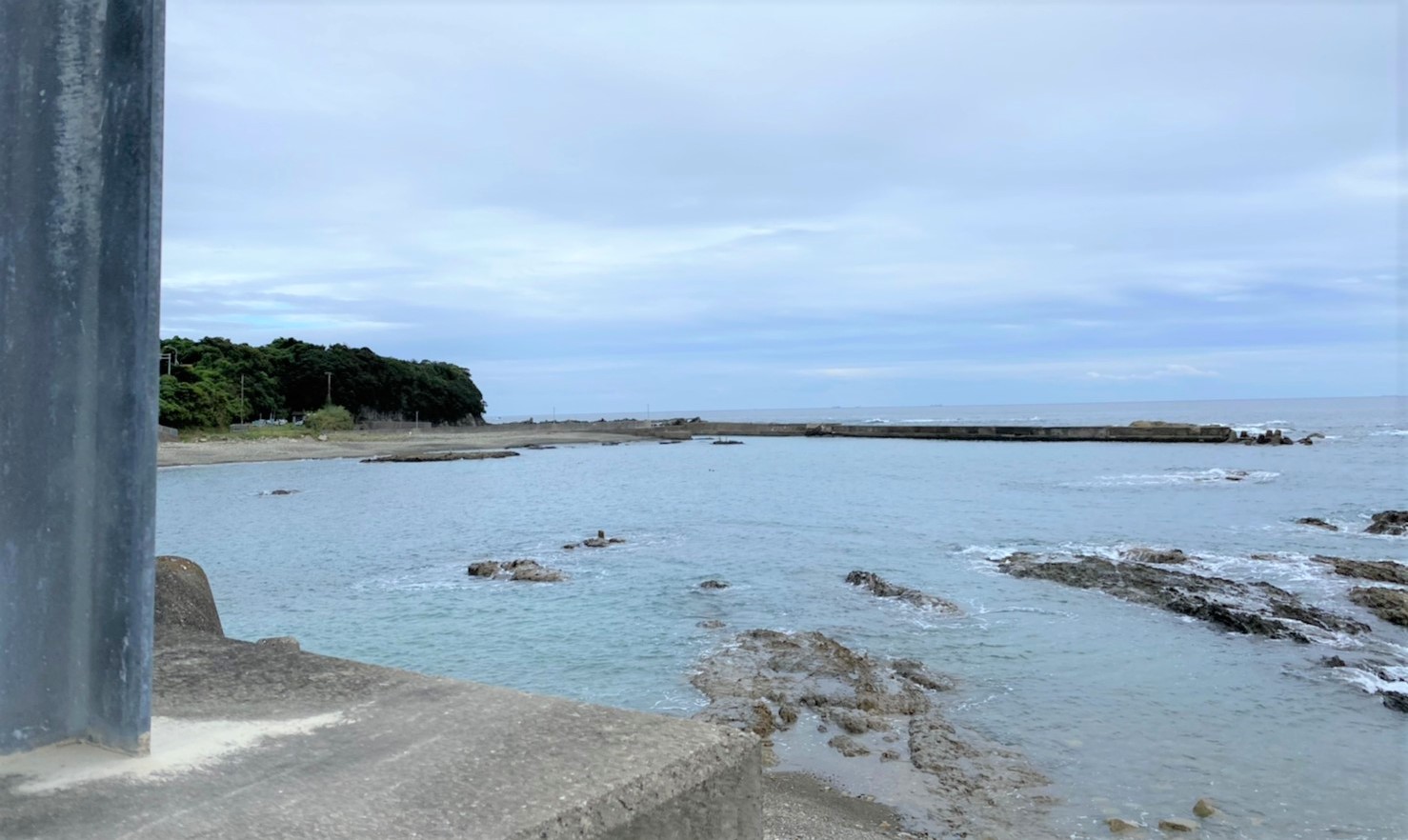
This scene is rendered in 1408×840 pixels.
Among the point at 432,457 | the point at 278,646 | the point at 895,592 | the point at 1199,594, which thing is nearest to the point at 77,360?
the point at 278,646

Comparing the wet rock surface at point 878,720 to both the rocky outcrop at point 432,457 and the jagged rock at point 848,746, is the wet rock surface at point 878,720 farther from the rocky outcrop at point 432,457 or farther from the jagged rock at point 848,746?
the rocky outcrop at point 432,457

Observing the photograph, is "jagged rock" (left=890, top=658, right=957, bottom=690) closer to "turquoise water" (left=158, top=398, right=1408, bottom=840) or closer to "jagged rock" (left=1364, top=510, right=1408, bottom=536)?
"turquoise water" (left=158, top=398, right=1408, bottom=840)

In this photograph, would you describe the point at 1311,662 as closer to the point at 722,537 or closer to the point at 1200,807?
the point at 1200,807

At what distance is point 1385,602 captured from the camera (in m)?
13.7

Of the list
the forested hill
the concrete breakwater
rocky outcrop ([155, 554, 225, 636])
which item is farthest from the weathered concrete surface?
the concrete breakwater

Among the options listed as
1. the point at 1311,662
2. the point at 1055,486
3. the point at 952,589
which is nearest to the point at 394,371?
the point at 1055,486

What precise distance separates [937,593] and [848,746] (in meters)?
7.69

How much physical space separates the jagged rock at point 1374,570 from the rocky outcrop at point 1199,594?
2030 mm

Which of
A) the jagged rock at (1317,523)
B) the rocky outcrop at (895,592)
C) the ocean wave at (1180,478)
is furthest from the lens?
the ocean wave at (1180,478)

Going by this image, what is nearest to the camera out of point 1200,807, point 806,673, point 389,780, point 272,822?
point 272,822

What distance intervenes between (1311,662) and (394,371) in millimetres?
88106

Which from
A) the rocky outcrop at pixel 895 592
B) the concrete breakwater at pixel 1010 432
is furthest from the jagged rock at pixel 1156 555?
Result: the concrete breakwater at pixel 1010 432

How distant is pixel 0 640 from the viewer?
241 centimetres

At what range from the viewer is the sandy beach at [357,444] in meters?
50.4
